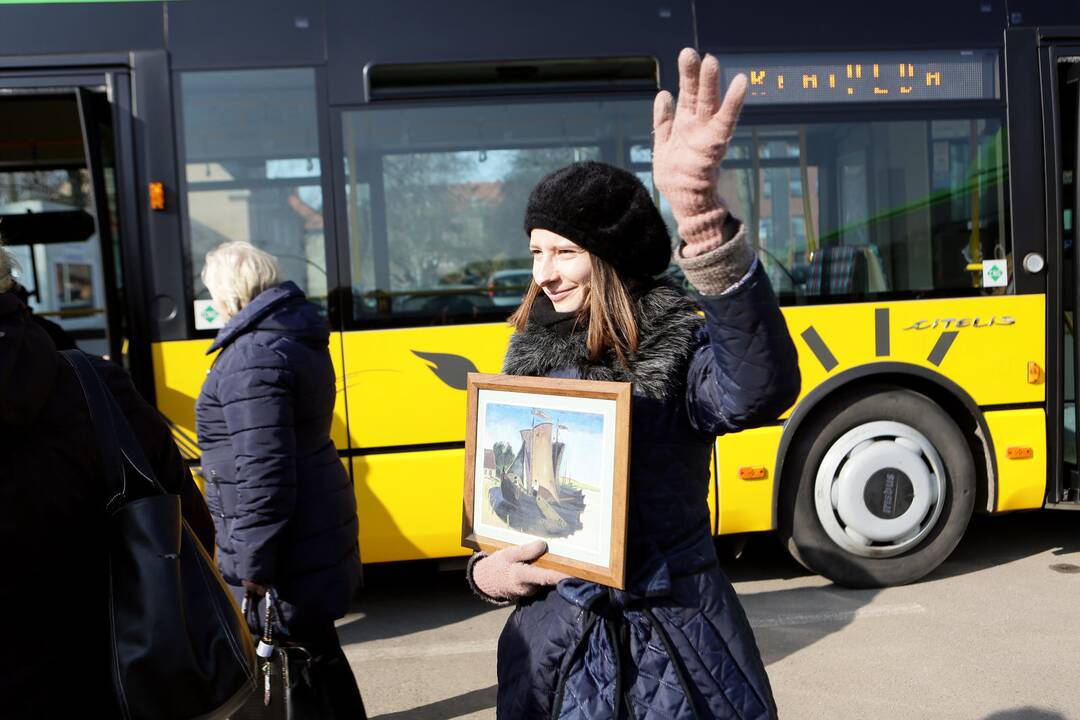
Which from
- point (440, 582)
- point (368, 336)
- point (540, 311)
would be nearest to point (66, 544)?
point (540, 311)

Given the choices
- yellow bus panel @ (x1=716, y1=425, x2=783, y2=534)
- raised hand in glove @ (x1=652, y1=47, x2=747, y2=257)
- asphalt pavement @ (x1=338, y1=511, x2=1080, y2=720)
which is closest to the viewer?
raised hand in glove @ (x1=652, y1=47, x2=747, y2=257)

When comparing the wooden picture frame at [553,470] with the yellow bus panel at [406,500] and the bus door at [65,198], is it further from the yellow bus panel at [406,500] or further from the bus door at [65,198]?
the yellow bus panel at [406,500]

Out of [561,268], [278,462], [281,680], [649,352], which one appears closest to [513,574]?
[649,352]

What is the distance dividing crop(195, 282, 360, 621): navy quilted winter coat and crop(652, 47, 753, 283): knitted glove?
5.98ft

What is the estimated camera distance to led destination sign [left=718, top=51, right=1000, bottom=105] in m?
5.07

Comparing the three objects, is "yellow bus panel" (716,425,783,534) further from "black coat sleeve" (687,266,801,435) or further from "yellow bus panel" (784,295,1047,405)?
"black coat sleeve" (687,266,801,435)

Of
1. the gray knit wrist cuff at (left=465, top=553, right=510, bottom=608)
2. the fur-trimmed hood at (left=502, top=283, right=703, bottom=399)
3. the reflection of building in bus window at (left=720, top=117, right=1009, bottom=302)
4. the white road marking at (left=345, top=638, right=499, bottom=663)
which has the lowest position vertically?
the white road marking at (left=345, top=638, right=499, bottom=663)

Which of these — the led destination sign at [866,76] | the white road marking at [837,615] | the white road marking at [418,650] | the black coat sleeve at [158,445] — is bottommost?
the white road marking at [418,650]

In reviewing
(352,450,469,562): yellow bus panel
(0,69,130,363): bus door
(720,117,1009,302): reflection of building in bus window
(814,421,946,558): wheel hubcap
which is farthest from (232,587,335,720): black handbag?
(720,117,1009,302): reflection of building in bus window

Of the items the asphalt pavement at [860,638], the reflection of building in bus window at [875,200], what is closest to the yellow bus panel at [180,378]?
the asphalt pavement at [860,638]

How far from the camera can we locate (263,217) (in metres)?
4.87

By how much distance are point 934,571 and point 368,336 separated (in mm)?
3366

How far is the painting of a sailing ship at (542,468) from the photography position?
5.71 feet

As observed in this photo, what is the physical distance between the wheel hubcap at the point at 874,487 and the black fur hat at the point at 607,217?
355 centimetres
